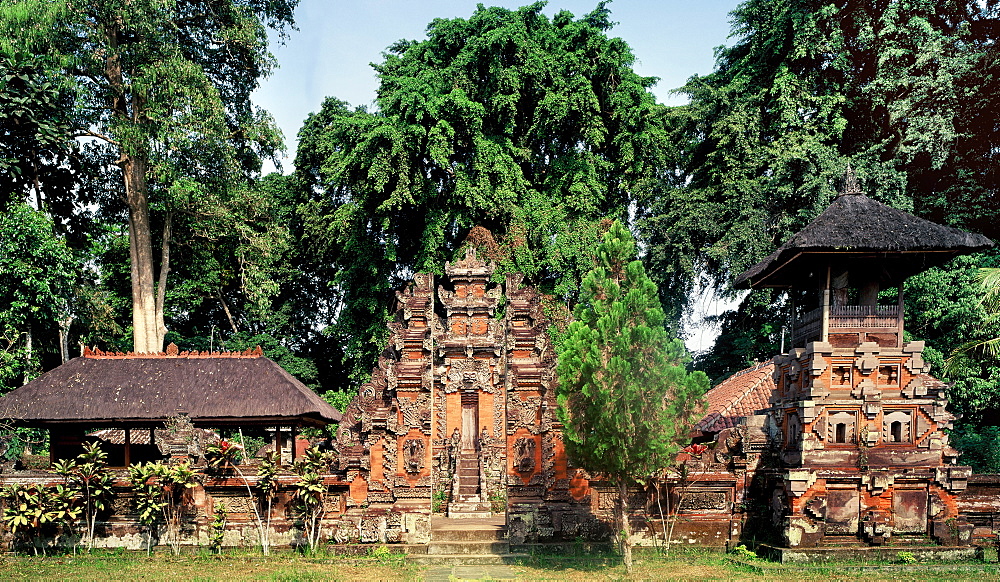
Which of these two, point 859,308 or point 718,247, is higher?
point 718,247

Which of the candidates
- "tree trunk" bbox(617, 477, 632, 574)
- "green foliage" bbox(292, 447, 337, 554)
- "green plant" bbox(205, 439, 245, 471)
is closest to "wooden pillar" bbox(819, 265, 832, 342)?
"tree trunk" bbox(617, 477, 632, 574)

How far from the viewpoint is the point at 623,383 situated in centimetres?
1206

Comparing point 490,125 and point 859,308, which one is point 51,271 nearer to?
point 490,125

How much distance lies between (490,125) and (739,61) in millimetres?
8121

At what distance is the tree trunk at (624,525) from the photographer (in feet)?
41.3

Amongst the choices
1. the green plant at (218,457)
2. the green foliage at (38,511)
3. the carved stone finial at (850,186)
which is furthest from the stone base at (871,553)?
the green foliage at (38,511)

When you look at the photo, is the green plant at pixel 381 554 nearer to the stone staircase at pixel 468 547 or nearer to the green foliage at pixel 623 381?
the stone staircase at pixel 468 547

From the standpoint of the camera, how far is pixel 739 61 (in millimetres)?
25156

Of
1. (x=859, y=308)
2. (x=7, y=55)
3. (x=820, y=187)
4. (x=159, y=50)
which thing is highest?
(x=159, y=50)

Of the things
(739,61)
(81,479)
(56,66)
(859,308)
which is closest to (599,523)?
(859,308)

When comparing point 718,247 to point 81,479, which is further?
point 718,247

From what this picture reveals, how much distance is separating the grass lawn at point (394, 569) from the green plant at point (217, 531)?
0.24 meters

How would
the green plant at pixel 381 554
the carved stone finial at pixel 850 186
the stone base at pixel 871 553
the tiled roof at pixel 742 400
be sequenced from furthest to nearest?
the tiled roof at pixel 742 400
the carved stone finial at pixel 850 186
the green plant at pixel 381 554
the stone base at pixel 871 553

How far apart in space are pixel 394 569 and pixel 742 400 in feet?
31.8
